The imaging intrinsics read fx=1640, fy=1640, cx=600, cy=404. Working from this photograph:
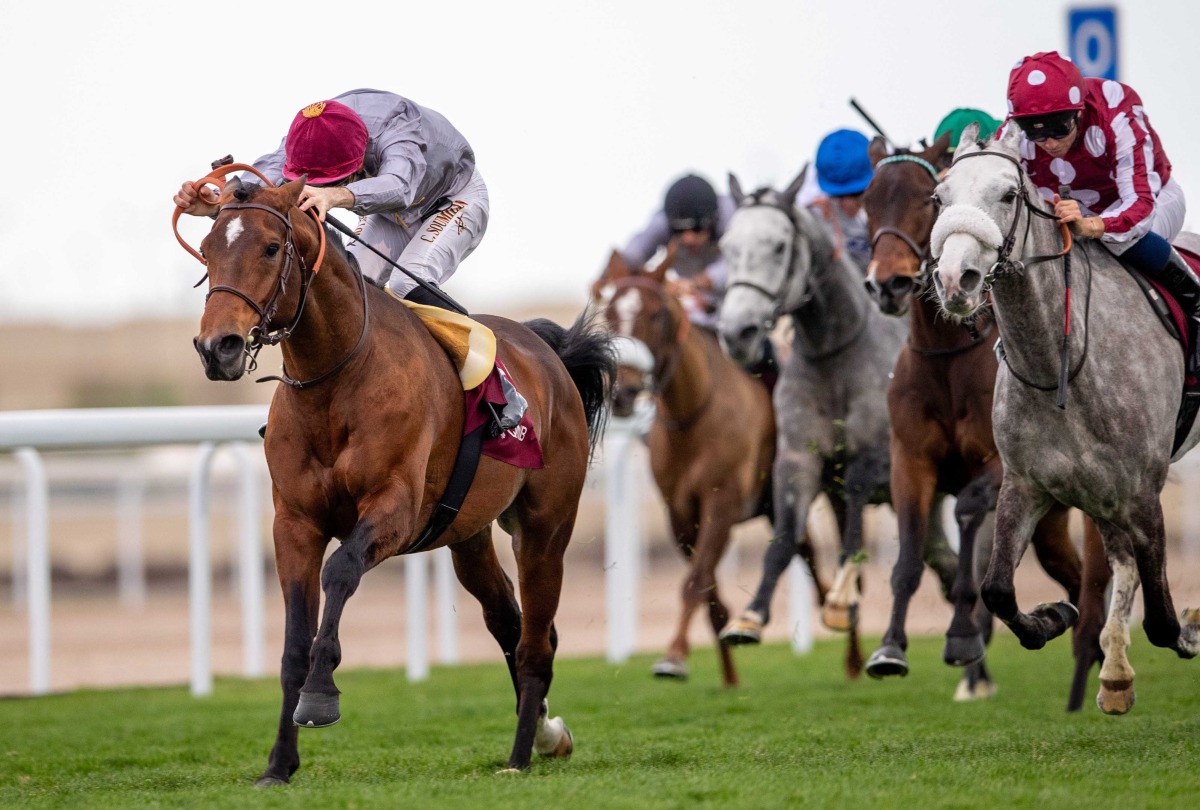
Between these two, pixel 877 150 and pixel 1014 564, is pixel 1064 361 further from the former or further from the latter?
pixel 877 150

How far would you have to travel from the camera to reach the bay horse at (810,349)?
725 centimetres

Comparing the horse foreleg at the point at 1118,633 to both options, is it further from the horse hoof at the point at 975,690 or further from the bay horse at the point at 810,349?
the horse hoof at the point at 975,690

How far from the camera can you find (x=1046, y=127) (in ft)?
17.1

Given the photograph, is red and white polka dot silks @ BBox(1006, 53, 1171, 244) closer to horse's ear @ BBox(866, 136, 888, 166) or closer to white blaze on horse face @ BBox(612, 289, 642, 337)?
horse's ear @ BBox(866, 136, 888, 166)

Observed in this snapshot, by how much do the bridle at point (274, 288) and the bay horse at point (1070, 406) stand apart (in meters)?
1.81

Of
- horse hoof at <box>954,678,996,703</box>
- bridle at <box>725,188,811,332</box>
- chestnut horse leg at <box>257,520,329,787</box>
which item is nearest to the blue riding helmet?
bridle at <box>725,188,811,332</box>

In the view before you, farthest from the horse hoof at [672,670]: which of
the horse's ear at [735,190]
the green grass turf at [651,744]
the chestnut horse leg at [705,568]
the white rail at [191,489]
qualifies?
the horse's ear at [735,190]

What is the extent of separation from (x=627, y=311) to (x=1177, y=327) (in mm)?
3594

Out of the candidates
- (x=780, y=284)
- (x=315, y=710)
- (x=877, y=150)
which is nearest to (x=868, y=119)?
(x=877, y=150)

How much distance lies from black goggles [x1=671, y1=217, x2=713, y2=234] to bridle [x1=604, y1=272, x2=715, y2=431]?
1.99ft

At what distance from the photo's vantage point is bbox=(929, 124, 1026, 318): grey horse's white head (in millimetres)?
4551

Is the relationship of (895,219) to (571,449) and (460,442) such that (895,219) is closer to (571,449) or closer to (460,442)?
(571,449)

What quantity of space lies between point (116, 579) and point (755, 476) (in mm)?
12309

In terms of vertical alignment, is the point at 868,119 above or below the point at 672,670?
above
